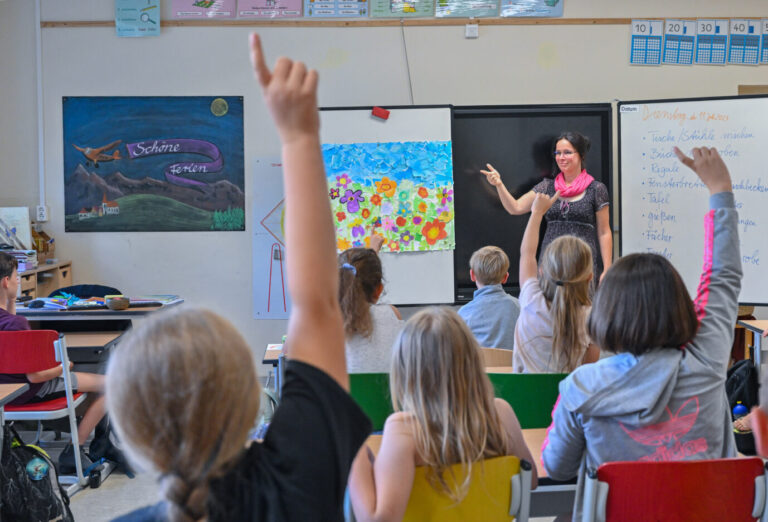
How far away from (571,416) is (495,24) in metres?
4.17

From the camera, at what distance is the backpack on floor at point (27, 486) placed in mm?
2695

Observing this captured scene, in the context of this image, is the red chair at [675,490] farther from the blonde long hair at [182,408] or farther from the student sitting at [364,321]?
the student sitting at [364,321]

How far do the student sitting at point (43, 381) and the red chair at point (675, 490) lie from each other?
8.79 ft

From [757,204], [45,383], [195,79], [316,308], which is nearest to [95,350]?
[45,383]

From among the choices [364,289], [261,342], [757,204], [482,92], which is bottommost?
[261,342]

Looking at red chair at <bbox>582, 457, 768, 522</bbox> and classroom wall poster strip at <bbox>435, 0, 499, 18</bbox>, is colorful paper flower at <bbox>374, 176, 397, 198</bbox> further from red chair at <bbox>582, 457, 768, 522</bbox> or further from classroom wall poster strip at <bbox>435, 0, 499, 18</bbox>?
red chair at <bbox>582, 457, 768, 522</bbox>

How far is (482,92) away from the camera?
529 cm

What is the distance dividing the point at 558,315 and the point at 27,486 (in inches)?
80.3

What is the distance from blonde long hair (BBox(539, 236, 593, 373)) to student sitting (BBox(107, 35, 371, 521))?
1632 mm

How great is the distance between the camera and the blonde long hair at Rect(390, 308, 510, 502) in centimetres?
145

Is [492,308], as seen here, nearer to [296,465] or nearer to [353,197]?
[353,197]

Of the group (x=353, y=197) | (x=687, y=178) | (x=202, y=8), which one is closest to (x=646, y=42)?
(x=687, y=178)

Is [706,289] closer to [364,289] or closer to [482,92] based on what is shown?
[364,289]

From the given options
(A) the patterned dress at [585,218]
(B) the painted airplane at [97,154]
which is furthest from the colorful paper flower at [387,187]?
(B) the painted airplane at [97,154]
